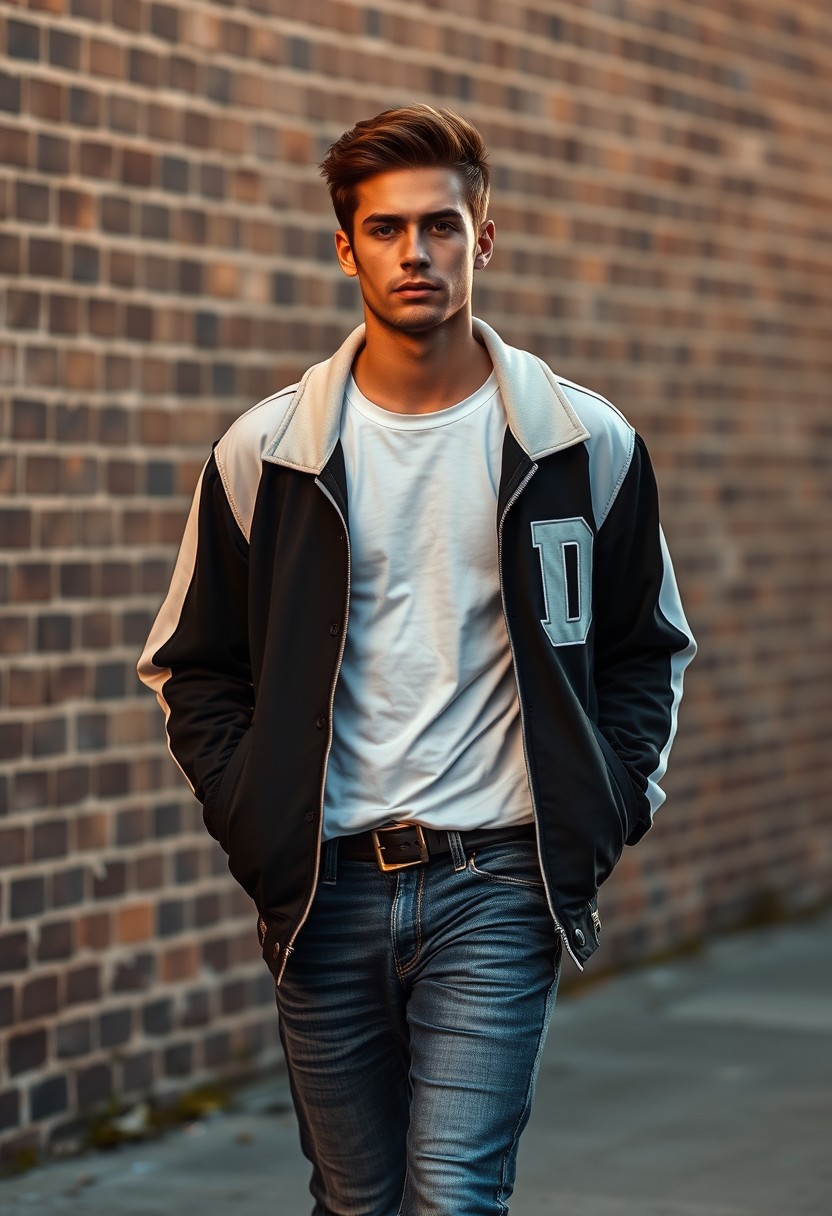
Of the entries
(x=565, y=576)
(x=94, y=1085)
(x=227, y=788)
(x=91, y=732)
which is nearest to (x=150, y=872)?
(x=91, y=732)

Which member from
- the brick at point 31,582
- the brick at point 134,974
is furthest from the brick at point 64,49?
the brick at point 134,974

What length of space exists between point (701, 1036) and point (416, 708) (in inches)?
167

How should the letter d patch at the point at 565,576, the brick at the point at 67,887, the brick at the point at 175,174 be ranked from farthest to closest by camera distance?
the brick at the point at 175,174, the brick at the point at 67,887, the letter d patch at the point at 565,576

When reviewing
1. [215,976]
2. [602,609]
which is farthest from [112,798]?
[602,609]

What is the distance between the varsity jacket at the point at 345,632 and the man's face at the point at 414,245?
0.18 metres

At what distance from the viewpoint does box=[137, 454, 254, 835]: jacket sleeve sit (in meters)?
3.62

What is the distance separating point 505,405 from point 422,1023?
1.02 metres

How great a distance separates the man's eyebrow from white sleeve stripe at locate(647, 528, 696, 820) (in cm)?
68

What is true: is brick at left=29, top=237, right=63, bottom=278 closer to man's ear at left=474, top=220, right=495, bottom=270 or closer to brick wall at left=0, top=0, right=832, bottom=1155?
brick wall at left=0, top=0, right=832, bottom=1155

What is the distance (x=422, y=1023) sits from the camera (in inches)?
136

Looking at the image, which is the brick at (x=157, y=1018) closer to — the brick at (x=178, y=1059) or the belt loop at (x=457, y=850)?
the brick at (x=178, y=1059)

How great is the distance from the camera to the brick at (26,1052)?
217 inches

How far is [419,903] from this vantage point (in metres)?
3.48

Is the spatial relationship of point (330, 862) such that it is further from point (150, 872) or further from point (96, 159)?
point (96, 159)
